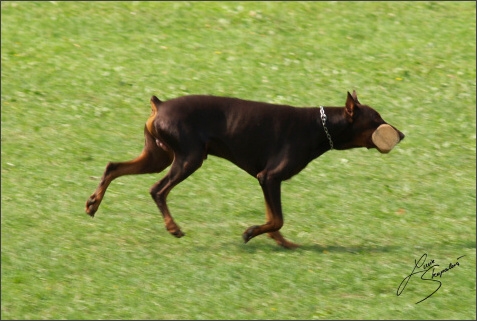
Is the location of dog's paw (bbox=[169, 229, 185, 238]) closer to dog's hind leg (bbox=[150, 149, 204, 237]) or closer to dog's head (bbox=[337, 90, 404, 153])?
dog's hind leg (bbox=[150, 149, 204, 237])

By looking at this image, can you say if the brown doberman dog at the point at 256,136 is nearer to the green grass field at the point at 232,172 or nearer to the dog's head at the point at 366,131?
the dog's head at the point at 366,131

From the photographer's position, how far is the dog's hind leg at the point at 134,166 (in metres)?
10.5

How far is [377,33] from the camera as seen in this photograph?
18.7 metres

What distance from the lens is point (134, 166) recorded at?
1058 centimetres

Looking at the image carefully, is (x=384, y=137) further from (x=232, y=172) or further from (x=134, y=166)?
(x=232, y=172)

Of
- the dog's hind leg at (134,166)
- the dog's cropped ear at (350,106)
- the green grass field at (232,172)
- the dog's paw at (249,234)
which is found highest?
the dog's cropped ear at (350,106)

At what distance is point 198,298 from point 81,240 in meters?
1.91

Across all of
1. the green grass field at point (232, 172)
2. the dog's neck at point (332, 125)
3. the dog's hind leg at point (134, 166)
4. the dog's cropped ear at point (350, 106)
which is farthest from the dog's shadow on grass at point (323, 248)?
the dog's cropped ear at point (350, 106)

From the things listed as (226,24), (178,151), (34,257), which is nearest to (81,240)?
(34,257)

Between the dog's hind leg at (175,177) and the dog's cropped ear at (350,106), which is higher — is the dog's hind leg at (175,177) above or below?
below

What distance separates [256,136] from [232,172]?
3.07m

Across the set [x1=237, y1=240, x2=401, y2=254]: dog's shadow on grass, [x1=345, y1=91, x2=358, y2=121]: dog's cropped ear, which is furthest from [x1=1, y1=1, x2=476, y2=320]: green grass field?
[x1=345, y1=91, x2=358, y2=121]: dog's cropped ear

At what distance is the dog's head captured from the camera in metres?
10.3

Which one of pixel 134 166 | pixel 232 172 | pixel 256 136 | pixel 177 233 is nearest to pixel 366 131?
pixel 256 136
